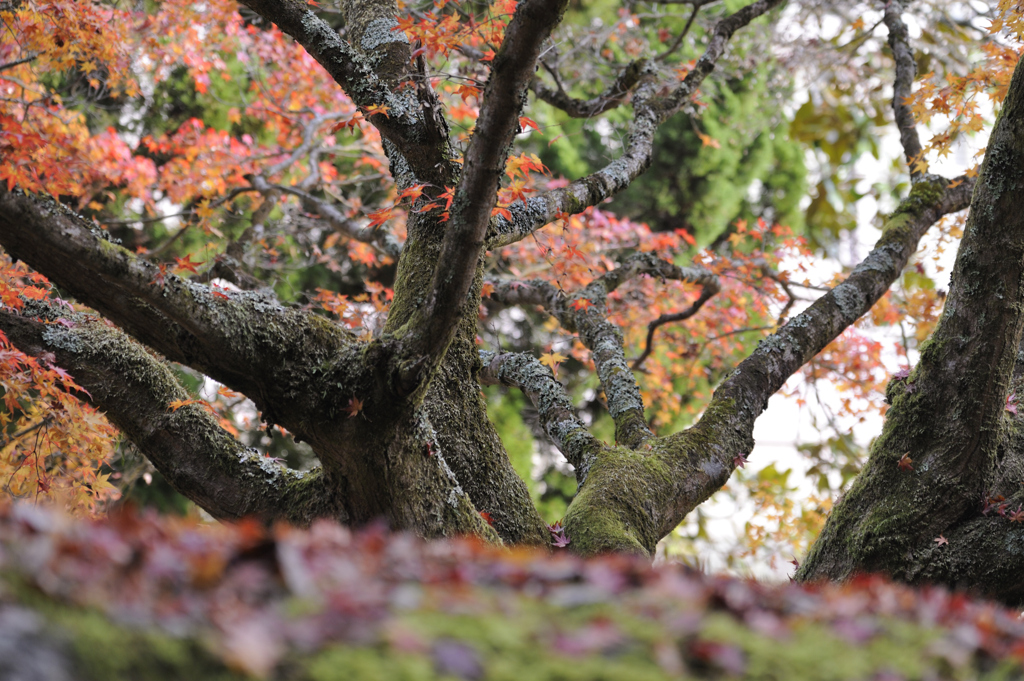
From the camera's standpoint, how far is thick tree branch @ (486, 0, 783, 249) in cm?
304

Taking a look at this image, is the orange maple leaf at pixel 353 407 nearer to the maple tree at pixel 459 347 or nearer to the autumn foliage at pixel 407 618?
the maple tree at pixel 459 347

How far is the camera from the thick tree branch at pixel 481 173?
1.85m

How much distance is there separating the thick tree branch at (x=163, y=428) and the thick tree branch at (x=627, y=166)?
1.26 meters

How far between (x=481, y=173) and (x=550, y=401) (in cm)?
172

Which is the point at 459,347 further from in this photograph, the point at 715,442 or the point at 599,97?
the point at 599,97

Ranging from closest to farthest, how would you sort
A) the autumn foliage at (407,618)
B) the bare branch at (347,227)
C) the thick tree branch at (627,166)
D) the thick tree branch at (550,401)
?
the autumn foliage at (407,618)
the thick tree branch at (627,166)
the thick tree branch at (550,401)
the bare branch at (347,227)

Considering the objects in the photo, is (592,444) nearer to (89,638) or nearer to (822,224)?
(89,638)

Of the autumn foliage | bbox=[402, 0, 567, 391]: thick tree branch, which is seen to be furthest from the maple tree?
the autumn foliage

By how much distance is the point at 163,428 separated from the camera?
2.70 metres

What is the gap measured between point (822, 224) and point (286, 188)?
8.74 metres

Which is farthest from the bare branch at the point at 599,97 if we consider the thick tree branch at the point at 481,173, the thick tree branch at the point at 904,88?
the thick tree branch at the point at 481,173

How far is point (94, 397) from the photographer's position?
2.69 meters

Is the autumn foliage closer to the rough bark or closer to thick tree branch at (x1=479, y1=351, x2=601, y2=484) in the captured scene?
the rough bark

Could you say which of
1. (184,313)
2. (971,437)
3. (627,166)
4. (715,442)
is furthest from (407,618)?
(627,166)
